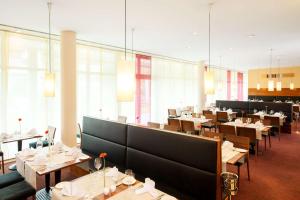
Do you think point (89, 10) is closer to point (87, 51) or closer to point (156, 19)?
point (156, 19)

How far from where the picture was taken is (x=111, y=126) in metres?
3.80

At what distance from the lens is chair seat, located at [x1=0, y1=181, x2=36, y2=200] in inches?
106

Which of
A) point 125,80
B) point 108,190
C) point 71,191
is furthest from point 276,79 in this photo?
point 71,191

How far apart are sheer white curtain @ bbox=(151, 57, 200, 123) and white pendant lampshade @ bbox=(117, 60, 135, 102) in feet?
22.8

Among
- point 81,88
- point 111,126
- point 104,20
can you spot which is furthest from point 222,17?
point 81,88

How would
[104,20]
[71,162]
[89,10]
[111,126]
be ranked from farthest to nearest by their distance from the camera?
[104,20]
[89,10]
[111,126]
[71,162]

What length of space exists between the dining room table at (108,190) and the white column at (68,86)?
135 inches

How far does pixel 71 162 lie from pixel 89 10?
293cm

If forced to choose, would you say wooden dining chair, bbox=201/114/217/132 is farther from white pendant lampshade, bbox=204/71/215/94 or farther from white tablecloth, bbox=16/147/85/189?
white tablecloth, bbox=16/147/85/189

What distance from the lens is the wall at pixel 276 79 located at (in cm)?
1464

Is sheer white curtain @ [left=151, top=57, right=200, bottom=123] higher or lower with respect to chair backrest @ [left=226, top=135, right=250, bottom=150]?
higher

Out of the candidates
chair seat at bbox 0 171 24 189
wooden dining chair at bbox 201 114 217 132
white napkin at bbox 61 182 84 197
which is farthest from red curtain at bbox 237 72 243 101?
white napkin at bbox 61 182 84 197

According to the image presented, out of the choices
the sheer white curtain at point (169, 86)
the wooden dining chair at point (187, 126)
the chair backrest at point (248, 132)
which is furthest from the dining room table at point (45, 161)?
the sheer white curtain at point (169, 86)

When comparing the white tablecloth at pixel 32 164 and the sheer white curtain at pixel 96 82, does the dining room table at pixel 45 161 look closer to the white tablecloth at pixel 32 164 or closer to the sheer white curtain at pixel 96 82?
the white tablecloth at pixel 32 164
